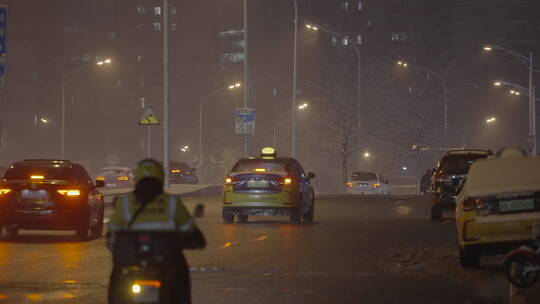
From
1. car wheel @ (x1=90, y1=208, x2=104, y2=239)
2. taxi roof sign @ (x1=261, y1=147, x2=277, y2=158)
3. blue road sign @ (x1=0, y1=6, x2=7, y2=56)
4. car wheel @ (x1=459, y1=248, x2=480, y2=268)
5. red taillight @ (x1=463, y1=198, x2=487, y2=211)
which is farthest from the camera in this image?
blue road sign @ (x1=0, y1=6, x2=7, y2=56)

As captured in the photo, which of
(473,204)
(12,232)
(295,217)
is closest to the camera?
(473,204)

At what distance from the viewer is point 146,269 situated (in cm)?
805

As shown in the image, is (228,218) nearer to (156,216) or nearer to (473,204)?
(473,204)

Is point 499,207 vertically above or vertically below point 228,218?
above

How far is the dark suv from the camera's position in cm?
2836

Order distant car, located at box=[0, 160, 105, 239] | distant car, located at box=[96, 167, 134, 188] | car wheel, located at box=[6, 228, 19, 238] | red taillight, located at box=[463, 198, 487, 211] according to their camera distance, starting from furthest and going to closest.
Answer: distant car, located at box=[96, 167, 134, 188] → car wheel, located at box=[6, 228, 19, 238] → distant car, located at box=[0, 160, 105, 239] → red taillight, located at box=[463, 198, 487, 211]

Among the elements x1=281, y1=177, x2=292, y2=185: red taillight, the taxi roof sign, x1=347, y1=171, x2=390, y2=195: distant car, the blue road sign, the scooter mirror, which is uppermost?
the blue road sign

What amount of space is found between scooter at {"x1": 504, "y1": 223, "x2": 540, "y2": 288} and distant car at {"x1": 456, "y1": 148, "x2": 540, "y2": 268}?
196 centimetres

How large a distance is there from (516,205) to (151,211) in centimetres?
793

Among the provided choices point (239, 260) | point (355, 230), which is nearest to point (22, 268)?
point (239, 260)

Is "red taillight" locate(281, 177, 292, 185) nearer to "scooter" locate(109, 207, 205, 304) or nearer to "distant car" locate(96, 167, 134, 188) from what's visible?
"scooter" locate(109, 207, 205, 304)

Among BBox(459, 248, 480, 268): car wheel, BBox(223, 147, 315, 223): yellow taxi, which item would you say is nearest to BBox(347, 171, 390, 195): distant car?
BBox(223, 147, 315, 223): yellow taxi

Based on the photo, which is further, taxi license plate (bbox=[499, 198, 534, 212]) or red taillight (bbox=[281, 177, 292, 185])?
red taillight (bbox=[281, 177, 292, 185])

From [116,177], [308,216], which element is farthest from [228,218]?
[116,177]
